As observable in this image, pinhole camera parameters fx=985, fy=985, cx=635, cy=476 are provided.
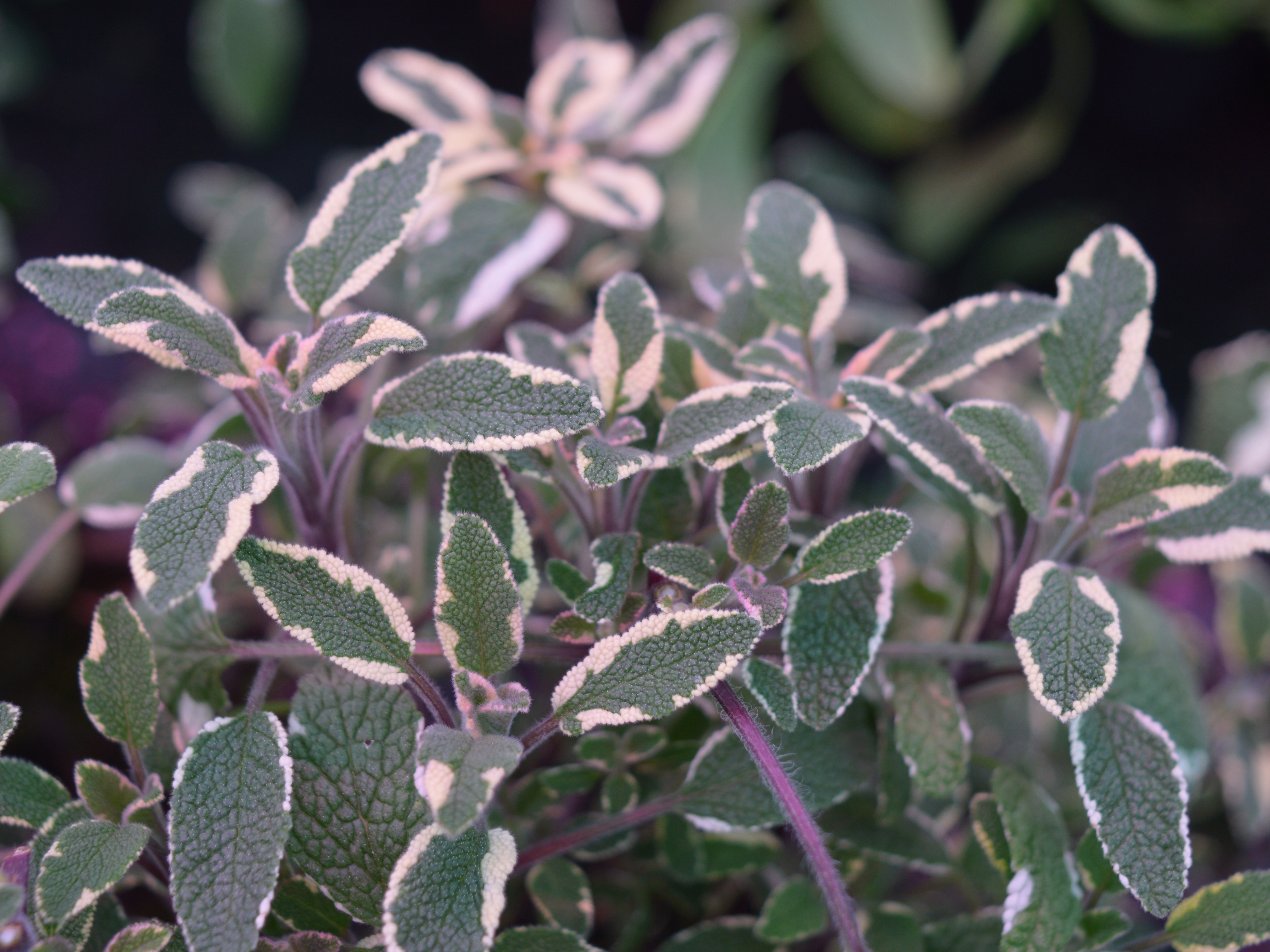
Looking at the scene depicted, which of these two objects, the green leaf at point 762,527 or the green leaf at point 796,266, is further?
the green leaf at point 796,266

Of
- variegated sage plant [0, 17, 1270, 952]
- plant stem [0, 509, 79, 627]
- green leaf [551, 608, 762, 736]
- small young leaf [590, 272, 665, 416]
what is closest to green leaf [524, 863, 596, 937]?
variegated sage plant [0, 17, 1270, 952]

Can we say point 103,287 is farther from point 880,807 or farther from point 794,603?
point 880,807

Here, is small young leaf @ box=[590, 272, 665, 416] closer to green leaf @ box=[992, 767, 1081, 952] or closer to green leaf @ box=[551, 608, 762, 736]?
green leaf @ box=[551, 608, 762, 736]

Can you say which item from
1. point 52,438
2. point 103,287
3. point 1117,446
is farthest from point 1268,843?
point 52,438


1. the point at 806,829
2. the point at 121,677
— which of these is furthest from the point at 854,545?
the point at 121,677

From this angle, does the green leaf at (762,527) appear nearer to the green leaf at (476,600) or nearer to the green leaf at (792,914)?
the green leaf at (476,600)

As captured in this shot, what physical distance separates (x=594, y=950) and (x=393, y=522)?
17.8 inches

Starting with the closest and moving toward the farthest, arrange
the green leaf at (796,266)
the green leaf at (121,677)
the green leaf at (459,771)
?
the green leaf at (459,771)
the green leaf at (121,677)
the green leaf at (796,266)

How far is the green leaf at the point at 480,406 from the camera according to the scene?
0.50 meters

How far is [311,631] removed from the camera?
1.64 feet

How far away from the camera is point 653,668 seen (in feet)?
1.63

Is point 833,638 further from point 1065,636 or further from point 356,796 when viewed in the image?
point 356,796

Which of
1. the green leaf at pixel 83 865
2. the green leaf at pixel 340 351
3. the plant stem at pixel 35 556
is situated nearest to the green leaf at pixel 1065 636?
the green leaf at pixel 340 351

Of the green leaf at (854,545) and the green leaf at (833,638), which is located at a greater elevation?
the green leaf at (854,545)
